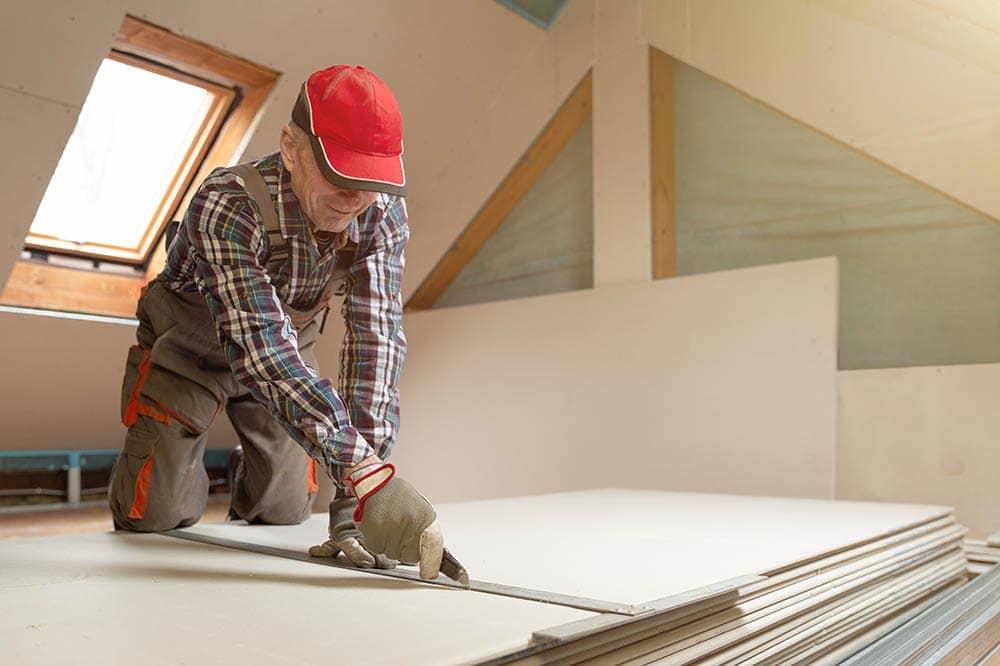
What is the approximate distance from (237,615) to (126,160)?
3.15 m

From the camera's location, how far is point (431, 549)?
4.54 ft

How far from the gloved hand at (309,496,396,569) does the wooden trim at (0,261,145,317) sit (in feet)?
8.12

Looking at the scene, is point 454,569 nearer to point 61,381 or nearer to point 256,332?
point 256,332

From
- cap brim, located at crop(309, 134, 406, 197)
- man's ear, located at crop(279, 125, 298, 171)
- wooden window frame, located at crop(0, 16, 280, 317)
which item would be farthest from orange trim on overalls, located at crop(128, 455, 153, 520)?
wooden window frame, located at crop(0, 16, 280, 317)

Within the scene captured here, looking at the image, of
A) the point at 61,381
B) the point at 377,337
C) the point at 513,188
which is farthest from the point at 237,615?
the point at 513,188

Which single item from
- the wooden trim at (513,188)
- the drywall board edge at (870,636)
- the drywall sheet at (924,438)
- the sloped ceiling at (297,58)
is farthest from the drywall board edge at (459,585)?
the wooden trim at (513,188)

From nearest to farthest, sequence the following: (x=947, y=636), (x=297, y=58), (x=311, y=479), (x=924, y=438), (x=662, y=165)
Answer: (x=947, y=636) < (x=311, y=479) < (x=924, y=438) < (x=297, y=58) < (x=662, y=165)

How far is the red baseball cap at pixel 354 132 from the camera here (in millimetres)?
1505

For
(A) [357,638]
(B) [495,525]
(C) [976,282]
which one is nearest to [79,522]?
(B) [495,525]

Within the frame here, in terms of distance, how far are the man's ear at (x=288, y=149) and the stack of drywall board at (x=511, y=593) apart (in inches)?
31.0

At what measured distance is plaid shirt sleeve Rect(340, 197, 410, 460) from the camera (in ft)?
5.85

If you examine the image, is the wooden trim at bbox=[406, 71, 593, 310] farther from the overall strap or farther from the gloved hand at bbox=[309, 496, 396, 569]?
the gloved hand at bbox=[309, 496, 396, 569]

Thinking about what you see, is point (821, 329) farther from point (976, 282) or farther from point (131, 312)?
point (131, 312)

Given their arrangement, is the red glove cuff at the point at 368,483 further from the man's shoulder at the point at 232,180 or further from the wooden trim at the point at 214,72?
the wooden trim at the point at 214,72
